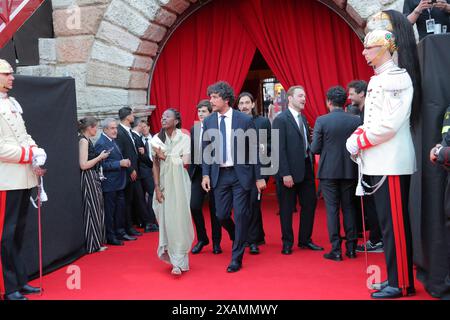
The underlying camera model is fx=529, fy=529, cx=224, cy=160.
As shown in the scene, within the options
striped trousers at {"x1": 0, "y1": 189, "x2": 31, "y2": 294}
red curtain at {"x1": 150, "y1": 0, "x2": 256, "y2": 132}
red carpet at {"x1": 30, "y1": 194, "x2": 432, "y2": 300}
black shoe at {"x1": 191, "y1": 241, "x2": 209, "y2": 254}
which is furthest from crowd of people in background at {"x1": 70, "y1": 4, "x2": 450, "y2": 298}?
red curtain at {"x1": 150, "y1": 0, "x2": 256, "y2": 132}

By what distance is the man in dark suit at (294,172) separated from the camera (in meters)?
5.12

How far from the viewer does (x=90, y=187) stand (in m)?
5.38

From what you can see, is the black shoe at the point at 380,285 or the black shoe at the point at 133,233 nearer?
the black shoe at the point at 380,285

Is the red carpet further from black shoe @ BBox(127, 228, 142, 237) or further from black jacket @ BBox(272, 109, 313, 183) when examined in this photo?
black jacket @ BBox(272, 109, 313, 183)

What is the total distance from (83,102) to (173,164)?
3.22m

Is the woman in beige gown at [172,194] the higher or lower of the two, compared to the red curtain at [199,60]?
lower

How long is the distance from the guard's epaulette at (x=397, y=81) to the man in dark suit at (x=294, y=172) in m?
1.78

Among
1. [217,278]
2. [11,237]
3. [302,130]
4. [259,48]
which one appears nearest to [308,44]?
[259,48]

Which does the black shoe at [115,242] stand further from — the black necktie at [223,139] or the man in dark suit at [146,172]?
the black necktie at [223,139]

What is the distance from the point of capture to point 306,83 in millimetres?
7266

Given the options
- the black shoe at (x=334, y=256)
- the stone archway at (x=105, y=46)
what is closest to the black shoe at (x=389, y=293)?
the black shoe at (x=334, y=256)

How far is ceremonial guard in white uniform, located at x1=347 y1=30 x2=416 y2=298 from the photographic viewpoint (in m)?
3.39

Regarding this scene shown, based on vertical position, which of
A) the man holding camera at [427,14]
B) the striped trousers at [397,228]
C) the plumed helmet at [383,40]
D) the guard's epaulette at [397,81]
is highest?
the man holding camera at [427,14]

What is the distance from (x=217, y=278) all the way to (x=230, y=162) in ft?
3.19
